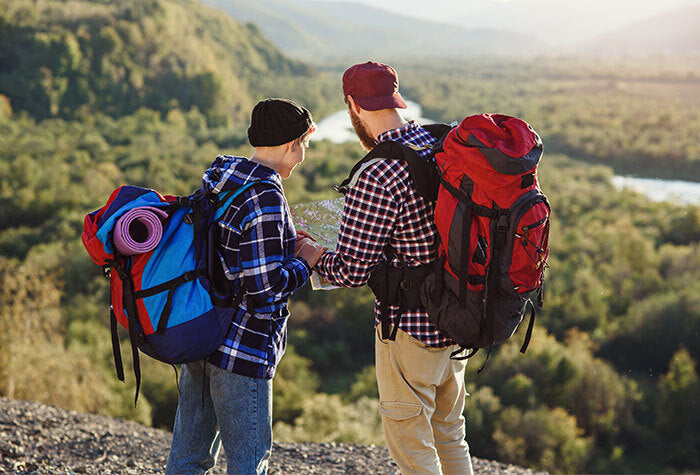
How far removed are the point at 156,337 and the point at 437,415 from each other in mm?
1133

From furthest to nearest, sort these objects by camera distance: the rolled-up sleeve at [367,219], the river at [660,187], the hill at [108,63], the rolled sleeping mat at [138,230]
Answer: the hill at [108,63]
the river at [660,187]
the rolled-up sleeve at [367,219]
the rolled sleeping mat at [138,230]

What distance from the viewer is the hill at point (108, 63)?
162ft

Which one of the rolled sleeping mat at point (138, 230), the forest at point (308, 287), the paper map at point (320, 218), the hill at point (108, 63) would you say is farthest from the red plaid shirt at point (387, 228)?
the hill at point (108, 63)

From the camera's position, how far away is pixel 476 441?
10312 millimetres

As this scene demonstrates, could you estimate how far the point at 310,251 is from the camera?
7.36 ft

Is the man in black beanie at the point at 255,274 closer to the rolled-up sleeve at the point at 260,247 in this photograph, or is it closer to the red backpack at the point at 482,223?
the rolled-up sleeve at the point at 260,247

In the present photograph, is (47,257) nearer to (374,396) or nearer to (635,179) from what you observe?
(374,396)

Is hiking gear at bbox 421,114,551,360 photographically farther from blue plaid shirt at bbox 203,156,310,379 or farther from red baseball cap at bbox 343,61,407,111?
blue plaid shirt at bbox 203,156,310,379

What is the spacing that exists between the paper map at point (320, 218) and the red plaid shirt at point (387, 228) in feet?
1.15

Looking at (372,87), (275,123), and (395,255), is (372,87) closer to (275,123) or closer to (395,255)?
(275,123)

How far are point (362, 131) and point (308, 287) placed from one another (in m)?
16.6

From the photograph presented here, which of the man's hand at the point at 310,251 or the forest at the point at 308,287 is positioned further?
the forest at the point at 308,287

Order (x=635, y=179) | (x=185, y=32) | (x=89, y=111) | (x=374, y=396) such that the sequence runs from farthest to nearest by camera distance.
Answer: (x=185, y=32) < (x=89, y=111) < (x=635, y=179) < (x=374, y=396)

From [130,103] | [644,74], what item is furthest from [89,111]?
[644,74]
